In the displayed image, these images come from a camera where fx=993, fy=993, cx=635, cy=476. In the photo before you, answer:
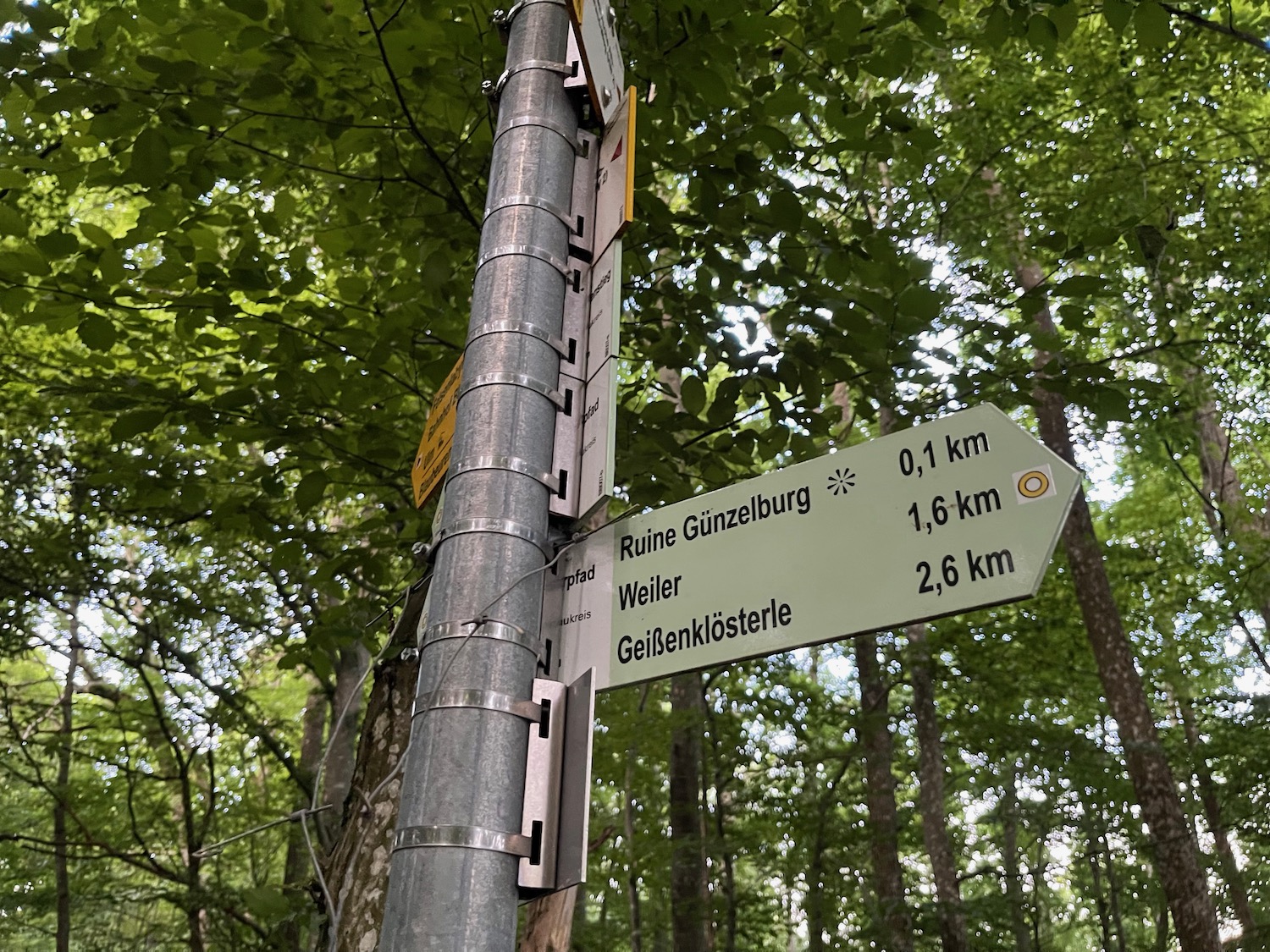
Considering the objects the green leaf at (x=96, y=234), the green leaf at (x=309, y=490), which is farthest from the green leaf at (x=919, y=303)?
the green leaf at (x=96, y=234)

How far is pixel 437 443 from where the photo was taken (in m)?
2.22

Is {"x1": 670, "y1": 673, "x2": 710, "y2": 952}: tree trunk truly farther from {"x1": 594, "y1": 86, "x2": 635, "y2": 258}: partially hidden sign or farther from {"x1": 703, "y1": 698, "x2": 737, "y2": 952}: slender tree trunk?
{"x1": 594, "y1": 86, "x2": 635, "y2": 258}: partially hidden sign

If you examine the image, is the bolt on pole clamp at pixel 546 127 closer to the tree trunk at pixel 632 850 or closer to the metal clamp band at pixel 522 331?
the metal clamp band at pixel 522 331

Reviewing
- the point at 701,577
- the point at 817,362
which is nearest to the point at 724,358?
the point at 817,362

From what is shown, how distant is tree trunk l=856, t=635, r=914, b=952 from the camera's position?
8820 mm

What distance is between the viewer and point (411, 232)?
4.85 metres

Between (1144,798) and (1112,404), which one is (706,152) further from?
(1144,798)

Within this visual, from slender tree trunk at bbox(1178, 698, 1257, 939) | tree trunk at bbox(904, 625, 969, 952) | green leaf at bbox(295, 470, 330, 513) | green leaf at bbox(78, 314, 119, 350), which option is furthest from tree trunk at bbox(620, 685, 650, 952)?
slender tree trunk at bbox(1178, 698, 1257, 939)

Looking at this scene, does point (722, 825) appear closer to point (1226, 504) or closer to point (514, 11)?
point (514, 11)

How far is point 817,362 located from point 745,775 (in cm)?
690

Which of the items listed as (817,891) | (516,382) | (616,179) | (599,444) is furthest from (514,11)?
(817,891)

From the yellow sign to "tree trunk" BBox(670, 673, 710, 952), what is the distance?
6.71m

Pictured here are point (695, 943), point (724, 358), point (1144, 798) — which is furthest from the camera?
point (1144, 798)

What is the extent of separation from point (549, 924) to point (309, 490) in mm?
2076
